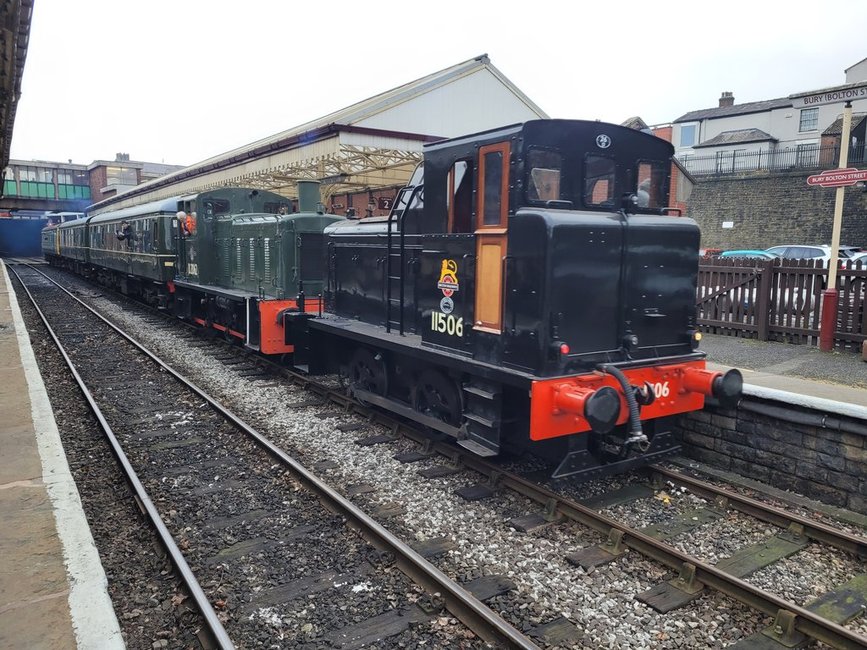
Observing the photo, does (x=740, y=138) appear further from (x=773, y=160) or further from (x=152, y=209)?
(x=152, y=209)

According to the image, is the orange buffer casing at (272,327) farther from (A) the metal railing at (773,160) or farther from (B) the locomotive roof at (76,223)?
(A) the metal railing at (773,160)

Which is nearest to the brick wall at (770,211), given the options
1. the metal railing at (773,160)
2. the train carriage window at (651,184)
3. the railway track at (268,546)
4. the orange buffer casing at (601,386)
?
the metal railing at (773,160)

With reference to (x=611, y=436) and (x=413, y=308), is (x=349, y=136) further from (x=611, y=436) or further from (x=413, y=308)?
(x=611, y=436)

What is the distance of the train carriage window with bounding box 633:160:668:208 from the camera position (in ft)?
18.3

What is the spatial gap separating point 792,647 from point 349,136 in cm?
1425

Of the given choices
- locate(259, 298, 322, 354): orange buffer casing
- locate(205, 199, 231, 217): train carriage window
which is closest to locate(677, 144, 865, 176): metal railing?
locate(205, 199, 231, 217): train carriage window

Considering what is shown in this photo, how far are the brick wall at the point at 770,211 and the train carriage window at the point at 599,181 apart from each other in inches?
1064

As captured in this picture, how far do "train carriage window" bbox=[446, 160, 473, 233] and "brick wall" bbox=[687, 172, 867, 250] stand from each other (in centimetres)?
2755

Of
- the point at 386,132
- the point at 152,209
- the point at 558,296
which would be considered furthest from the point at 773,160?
the point at 558,296

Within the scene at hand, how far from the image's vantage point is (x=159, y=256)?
15625 millimetres

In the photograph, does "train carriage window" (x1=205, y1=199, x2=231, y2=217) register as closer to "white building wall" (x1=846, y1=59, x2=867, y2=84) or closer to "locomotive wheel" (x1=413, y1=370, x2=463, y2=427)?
"locomotive wheel" (x1=413, y1=370, x2=463, y2=427)

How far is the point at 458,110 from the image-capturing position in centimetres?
1873

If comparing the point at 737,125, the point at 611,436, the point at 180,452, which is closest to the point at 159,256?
the point at 180,452

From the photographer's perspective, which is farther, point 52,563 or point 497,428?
point 497,428
